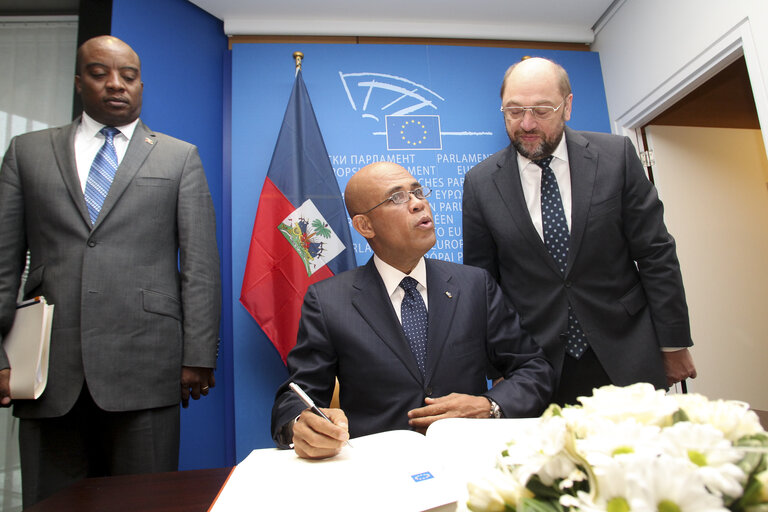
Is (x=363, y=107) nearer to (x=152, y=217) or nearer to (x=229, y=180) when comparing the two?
(x=229, y=180)

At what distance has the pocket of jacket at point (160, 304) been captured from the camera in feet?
5.90

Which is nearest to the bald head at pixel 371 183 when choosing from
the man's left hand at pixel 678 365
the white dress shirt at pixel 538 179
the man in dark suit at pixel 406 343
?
the man in dark suit at pixel 406 343

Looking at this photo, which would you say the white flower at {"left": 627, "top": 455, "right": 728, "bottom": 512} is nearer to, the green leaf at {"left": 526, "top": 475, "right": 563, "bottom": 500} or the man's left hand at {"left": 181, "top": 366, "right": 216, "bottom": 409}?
the green leaf at {"left": 526, "top": 475, "right": 563, "bottom": 500}

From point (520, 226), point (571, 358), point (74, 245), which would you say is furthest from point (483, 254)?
point (74, 245)

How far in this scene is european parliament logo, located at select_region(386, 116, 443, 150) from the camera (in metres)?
3.52

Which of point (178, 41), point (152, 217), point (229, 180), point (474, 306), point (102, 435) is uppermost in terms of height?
point (178, 41)

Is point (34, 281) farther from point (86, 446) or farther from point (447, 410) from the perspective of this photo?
point (447, 410)

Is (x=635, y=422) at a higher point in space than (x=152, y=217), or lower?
lower

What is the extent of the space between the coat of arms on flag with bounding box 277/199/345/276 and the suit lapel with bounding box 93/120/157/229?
104 centimetres

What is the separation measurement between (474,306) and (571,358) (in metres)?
0.43

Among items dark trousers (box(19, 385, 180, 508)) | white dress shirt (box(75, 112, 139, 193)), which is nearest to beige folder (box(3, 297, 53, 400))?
dark trousers (box(19, 385, 180, 508))

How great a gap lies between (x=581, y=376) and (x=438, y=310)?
620 mm

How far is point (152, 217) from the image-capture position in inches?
75.1

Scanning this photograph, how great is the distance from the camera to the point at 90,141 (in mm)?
2012
